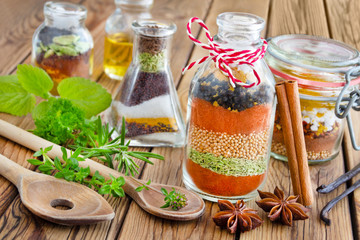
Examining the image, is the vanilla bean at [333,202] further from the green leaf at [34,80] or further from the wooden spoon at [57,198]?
the green leaf at [34,80]

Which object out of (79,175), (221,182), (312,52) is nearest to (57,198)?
(79,175)

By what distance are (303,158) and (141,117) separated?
0.35 metres

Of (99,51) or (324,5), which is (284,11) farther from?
(99,51)

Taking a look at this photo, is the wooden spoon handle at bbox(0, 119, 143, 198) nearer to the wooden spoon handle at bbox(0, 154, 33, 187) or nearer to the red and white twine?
the wooden spoon handle at bbox(0, 154, 33, 187)

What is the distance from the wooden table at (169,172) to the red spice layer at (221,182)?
31mm

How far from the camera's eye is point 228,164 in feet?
2.96

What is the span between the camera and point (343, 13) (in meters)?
2.05

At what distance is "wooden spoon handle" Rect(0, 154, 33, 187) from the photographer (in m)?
0.90

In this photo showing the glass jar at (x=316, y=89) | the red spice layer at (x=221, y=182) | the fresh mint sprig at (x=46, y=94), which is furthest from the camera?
the fresh mint sprig at (x=46, y=94)

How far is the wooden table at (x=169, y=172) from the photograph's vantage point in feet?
2.74

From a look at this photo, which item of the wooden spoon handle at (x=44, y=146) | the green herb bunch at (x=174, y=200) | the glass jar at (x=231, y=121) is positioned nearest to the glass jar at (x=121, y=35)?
the wooden spoon handle at (x=44, y=146)

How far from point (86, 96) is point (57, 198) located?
0.35 meters

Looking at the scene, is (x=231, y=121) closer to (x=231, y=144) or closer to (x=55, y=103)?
(x=231, y=144)

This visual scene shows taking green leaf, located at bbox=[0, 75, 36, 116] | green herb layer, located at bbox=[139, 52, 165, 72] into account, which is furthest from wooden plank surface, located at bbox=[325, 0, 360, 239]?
green leaf, located at bbox=[0, 75, 36, 116]
